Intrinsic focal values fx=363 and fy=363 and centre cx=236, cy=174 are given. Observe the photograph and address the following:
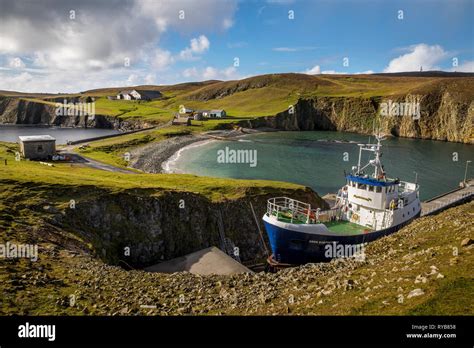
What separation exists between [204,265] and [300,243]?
30.9ft

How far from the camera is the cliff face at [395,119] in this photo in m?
152

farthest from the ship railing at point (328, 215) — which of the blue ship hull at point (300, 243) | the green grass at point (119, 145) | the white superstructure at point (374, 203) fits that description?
the green grass at point (119, 145)

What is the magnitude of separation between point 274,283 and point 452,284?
8890 millimetres

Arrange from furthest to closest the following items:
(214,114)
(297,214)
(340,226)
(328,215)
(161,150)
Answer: (214,114)
(161,150)
(328,215)
(340,226)
(297,214)

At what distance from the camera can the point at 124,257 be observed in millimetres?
32438

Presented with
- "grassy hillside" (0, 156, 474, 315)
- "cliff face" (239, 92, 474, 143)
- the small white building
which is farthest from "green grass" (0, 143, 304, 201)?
the small white building

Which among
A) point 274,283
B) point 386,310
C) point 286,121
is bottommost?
point 274,283

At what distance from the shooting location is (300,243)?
3409 cm

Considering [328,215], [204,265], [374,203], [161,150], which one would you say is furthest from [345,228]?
[161,150]

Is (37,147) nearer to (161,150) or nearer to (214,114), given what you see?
(161,150)

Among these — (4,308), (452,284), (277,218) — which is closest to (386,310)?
(452,284)

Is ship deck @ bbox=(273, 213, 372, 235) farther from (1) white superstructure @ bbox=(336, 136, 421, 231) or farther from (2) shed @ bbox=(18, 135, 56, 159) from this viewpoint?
(2) shed @ bbox=(18, 135, 56, 159)

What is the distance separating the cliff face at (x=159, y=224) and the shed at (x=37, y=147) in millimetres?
39723
